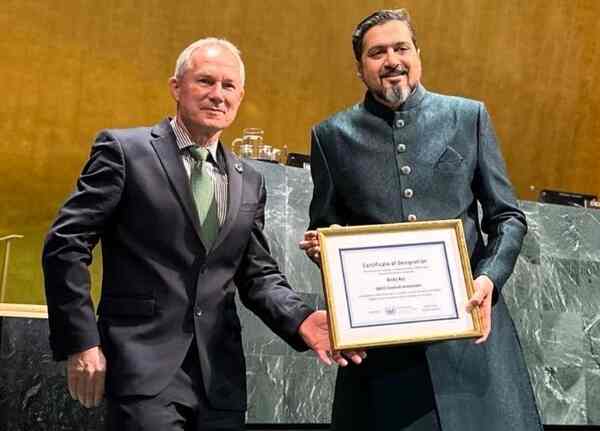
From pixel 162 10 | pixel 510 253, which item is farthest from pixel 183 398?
pixel 162 10

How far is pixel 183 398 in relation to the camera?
2076mm

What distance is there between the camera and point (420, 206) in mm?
2160

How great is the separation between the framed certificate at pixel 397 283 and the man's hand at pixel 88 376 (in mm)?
566

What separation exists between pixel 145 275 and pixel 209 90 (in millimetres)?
527

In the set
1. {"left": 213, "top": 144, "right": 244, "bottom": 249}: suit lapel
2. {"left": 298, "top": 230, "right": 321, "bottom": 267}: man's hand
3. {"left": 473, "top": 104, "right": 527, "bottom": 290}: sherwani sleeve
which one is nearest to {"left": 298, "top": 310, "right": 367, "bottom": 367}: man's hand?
{"left": 298, "top": 230, "right": 321, "bottom": 267}: man's hand

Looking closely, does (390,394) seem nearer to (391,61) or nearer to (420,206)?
(420,206)

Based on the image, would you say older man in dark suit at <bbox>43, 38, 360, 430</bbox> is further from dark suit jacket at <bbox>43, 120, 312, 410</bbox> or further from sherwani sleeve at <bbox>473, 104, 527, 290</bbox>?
sherwani sleeve at <bbox>473, 104, 527, 290</bbox>

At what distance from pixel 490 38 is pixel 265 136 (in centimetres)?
249

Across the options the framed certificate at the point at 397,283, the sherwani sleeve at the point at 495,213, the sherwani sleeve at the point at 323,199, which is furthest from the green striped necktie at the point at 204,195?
the sherwani sleeve at the point at 495,213

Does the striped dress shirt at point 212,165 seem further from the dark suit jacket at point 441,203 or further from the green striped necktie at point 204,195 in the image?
the dark suit jacket at point 441,203

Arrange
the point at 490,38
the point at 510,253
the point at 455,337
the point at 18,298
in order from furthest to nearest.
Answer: the point at 490,38, the point at 18,298, the point at 510,253, the point at 455,337

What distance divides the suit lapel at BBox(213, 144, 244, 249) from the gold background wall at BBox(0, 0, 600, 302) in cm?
461

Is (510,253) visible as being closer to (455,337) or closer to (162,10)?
(455,337)

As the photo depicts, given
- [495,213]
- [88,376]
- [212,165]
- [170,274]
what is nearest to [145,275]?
[170,274]
